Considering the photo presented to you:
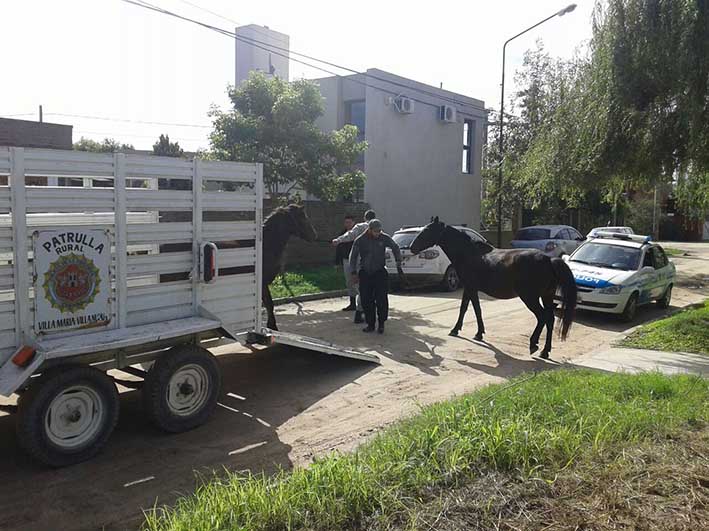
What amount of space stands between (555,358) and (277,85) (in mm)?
9427

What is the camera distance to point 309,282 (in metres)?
16.0

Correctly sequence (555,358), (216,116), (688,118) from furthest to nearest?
1. (216,116)
2. (688,118)
3. (555,358)

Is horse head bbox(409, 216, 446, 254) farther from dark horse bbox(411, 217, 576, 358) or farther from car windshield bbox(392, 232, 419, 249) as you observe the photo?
car windshield bbox(392, 232, 419, 249)

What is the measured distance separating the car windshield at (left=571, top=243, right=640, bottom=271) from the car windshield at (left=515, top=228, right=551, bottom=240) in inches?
333

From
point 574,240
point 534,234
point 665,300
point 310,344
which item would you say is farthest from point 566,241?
point 310,344

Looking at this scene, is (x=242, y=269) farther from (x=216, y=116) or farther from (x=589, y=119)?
(x=216, y=116)

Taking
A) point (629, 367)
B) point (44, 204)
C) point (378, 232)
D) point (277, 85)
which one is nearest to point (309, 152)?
point (277, 85)

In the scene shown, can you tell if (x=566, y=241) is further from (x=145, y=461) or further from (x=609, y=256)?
(x=145, y=461)

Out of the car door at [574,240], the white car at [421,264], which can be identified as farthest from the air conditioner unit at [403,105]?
the white car at [421,264]

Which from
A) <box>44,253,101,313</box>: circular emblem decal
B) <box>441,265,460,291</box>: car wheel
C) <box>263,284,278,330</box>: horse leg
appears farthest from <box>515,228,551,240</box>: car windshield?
<box>44,253,101,313</box>: circular emblem decal

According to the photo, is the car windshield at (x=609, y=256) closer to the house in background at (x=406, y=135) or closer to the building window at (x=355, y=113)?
the house in background at (x=406, y=135)

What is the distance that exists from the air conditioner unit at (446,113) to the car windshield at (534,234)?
6227 mm

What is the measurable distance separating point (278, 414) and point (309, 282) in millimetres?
9723

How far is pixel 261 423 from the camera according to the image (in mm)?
6082
